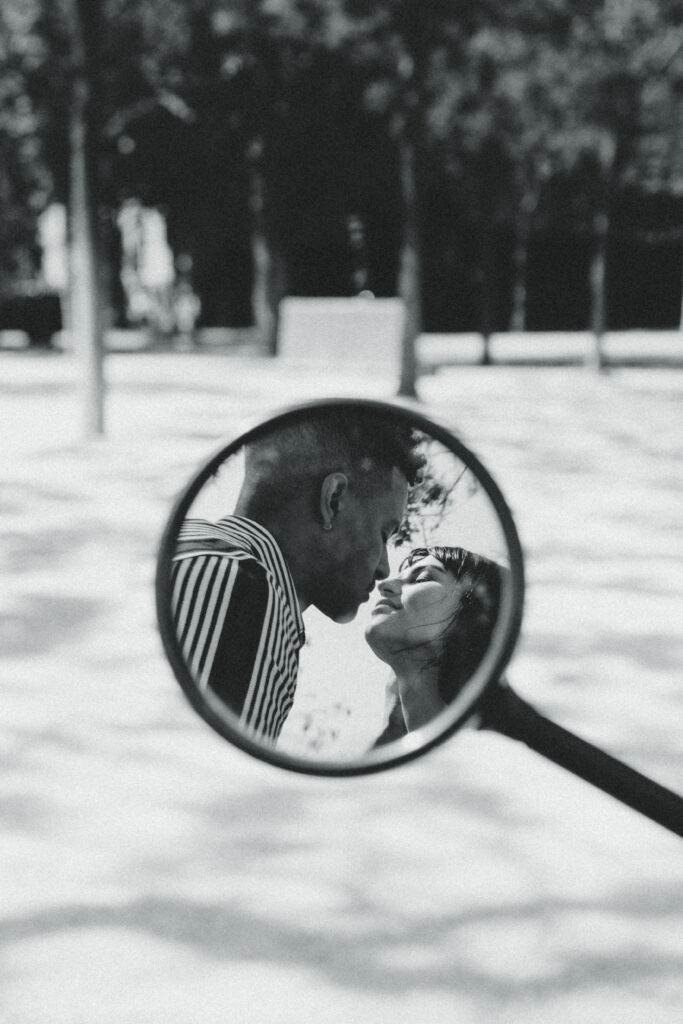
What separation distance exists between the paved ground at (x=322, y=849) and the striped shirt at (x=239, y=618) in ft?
5.20

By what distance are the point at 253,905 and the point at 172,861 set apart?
34 centimetres

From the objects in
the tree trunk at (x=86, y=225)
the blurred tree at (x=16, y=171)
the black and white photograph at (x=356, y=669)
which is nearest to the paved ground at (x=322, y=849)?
the black and white photograph at (x=356, y=669)

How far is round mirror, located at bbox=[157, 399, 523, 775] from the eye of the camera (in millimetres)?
1200

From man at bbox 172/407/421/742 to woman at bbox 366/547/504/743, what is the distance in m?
0.05

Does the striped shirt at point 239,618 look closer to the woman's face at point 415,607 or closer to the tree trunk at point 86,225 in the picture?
the woman's face at point 415,607

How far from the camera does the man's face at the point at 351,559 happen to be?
118 centimetres

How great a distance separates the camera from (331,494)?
1202mm

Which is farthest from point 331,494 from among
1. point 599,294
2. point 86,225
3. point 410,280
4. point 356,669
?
point 599,294

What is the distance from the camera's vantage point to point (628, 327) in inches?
1465

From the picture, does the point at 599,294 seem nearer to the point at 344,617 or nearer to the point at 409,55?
the point at 409,55

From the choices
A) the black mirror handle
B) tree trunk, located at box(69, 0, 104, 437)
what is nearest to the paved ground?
the black mirror handle

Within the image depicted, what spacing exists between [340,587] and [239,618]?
0.10m

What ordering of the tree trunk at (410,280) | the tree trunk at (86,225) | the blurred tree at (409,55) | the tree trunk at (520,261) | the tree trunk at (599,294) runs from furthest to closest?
1. the tree trunk at (520,261)
2. the tree trunk at (599,294)
3. the tree trunk at (410,280)
4. the blurred tree at (409,55)
5. the tree trunk at (86,225)

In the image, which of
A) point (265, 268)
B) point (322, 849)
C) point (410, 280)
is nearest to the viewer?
point (322, 849)
